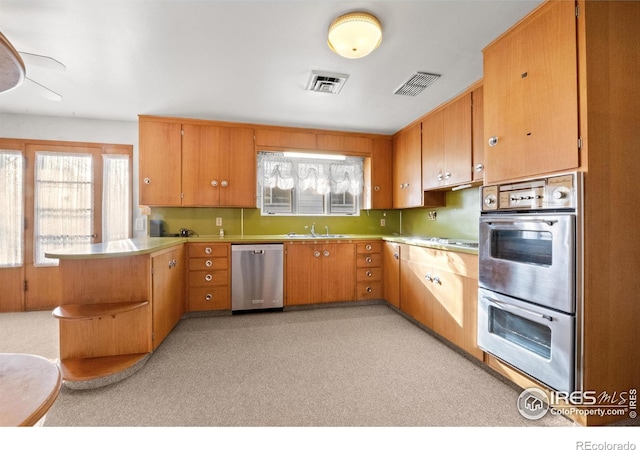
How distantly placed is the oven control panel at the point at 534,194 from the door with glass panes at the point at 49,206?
413cm

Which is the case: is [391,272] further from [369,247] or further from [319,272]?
[319,272]

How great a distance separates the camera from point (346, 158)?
4.20m

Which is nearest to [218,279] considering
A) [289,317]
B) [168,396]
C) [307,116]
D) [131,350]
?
[289,317]

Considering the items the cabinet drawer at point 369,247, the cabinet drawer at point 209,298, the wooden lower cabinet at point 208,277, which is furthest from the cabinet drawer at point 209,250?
the cabinet drawer at point 369,247

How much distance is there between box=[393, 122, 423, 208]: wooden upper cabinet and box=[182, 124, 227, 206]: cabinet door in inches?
93.8

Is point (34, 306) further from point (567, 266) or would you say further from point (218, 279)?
point (567, 266)

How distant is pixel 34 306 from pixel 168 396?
122 inches

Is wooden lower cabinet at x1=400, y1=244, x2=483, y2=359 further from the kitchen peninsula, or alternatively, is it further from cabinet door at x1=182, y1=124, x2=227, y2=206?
cabinet door at x1=182, y1=124, x2=227, y2=206

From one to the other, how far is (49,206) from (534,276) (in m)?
5.07

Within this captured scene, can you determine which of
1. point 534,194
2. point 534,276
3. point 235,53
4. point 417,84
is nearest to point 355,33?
point 235,53

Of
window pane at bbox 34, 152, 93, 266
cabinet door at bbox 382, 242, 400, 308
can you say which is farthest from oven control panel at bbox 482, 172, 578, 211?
window pane at bbox 34, 152, 93, 266

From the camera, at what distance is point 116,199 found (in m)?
3.69

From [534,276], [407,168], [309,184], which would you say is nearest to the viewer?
[534,276]
